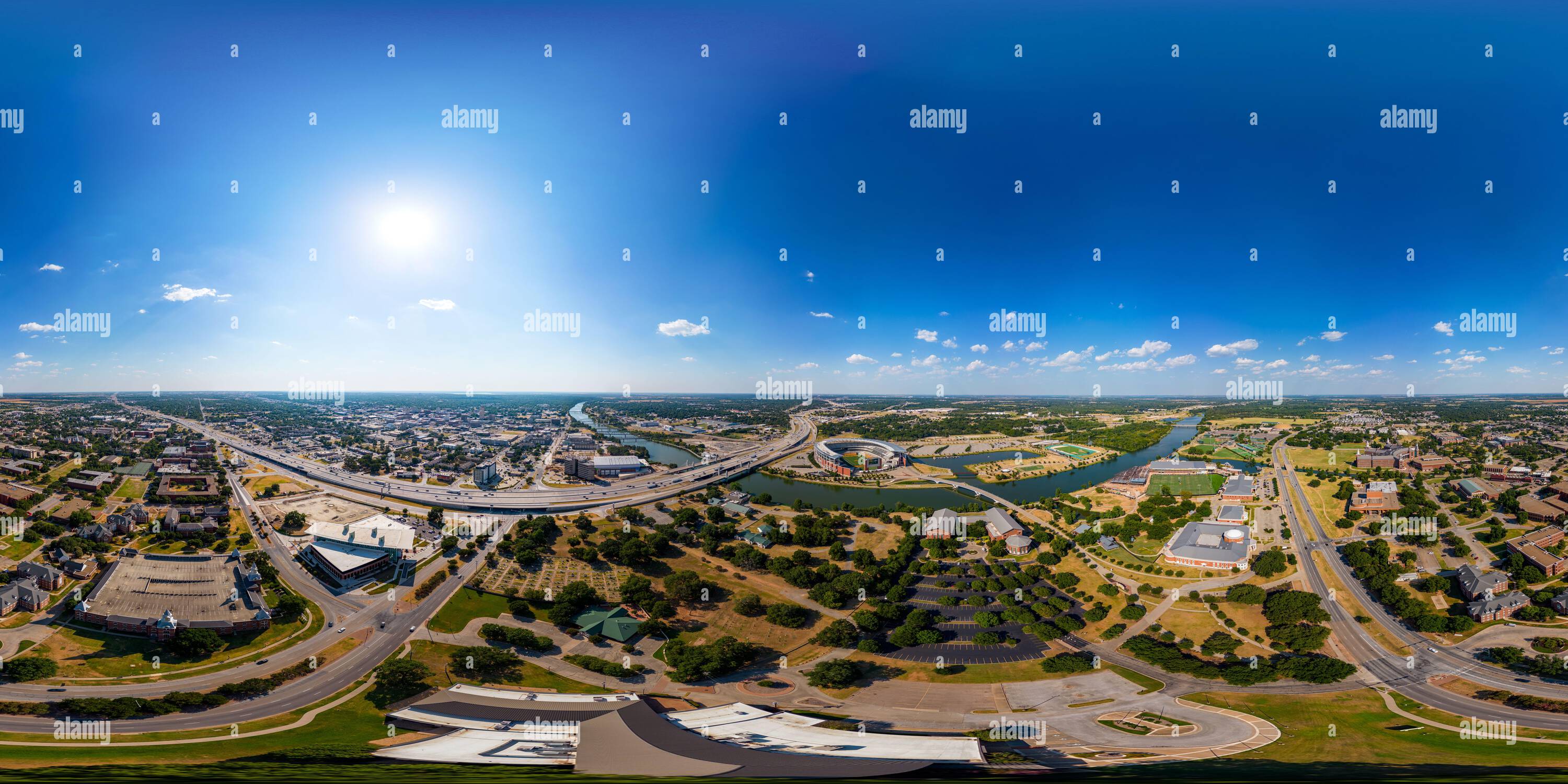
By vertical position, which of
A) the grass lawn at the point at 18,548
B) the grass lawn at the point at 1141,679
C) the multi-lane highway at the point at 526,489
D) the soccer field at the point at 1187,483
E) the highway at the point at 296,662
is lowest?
the grass lawn at the point at 1141,679

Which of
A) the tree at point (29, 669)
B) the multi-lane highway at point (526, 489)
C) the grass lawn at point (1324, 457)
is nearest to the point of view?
the tree at point (29, 669)

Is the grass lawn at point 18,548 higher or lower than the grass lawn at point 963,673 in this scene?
higher

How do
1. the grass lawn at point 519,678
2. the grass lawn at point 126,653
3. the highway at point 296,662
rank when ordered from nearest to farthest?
1. the highway at point 296,662
2. the grass lawn at point 519,678
3. the grass lawn at point 126,653

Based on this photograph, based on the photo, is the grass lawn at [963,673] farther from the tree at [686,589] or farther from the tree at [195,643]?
the tree at [195,643]

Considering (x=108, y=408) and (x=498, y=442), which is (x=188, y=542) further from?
(x=108, y=408)

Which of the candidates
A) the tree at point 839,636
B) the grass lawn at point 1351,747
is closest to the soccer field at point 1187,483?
the grass lawn at point 1351,747

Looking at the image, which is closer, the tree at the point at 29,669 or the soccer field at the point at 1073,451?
the tree at the point at 29,669

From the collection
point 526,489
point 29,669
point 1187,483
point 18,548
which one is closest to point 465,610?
point 29,669
